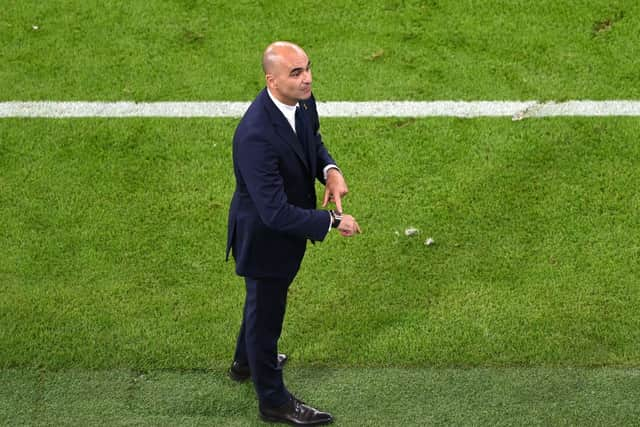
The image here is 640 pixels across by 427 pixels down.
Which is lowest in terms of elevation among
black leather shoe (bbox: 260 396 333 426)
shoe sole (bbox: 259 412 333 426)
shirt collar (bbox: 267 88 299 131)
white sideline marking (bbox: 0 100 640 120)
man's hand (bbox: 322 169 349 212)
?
shoe sole (bbox: 259 412 333 426)

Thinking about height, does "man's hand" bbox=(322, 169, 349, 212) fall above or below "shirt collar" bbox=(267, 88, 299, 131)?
below

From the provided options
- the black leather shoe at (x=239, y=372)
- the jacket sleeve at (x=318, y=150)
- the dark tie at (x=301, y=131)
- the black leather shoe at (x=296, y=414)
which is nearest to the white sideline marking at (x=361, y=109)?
the jacket sleeve at (x=318, y=150)

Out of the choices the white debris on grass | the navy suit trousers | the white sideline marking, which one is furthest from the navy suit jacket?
the white sideline marking

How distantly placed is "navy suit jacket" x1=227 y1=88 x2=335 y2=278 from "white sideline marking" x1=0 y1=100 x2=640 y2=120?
259 centimetres

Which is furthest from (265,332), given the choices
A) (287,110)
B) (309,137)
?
(287,110)

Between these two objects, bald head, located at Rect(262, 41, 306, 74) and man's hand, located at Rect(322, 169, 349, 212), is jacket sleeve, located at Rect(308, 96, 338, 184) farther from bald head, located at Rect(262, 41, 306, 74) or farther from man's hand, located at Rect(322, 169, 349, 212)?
bald head, located at Rect(262, 41, 306, 74)

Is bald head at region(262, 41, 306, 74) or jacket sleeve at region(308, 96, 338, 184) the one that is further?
jacket sleeve at region(308, 96, 338, 184)

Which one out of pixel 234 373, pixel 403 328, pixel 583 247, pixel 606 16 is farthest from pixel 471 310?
pixel 606 16

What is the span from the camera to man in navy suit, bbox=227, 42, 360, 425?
17.5 ft

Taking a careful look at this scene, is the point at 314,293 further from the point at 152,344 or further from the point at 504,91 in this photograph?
the point at 504,91

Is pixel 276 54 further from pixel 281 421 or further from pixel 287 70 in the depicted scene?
pixel 281 421

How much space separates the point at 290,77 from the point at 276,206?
0.62 meters

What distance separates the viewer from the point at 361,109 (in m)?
8.48

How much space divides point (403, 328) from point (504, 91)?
266cm
